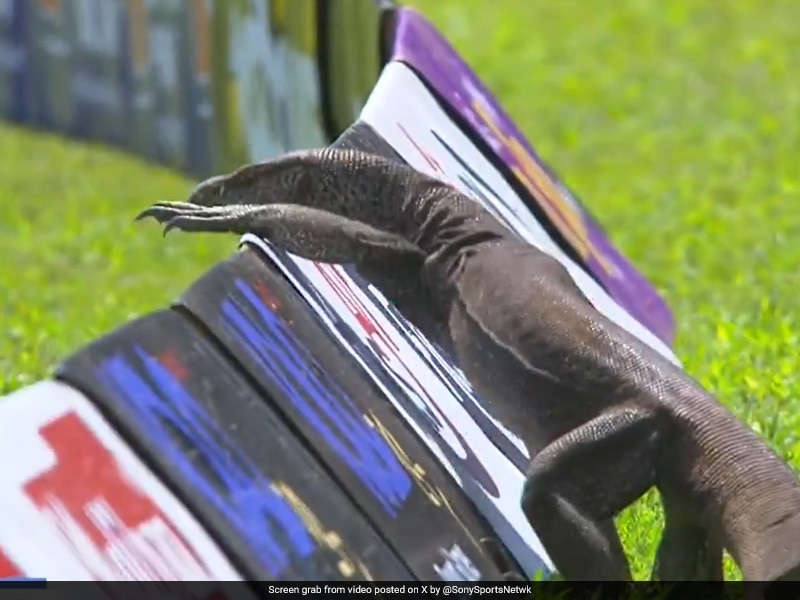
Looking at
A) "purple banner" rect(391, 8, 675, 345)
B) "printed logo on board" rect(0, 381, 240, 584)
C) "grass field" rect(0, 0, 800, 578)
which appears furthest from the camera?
"grass field" rect(0, 0, 800, 578)

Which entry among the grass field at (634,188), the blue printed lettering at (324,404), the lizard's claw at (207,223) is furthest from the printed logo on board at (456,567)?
the lizard's claw at (207,223)

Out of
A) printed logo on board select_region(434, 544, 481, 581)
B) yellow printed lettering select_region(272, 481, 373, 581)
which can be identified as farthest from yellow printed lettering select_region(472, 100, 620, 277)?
yellow printed lettering select_region(272, 481, 373, 581)

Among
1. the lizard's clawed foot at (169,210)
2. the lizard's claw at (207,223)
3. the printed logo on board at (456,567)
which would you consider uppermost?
the lizard's clawed foot at (169,210)

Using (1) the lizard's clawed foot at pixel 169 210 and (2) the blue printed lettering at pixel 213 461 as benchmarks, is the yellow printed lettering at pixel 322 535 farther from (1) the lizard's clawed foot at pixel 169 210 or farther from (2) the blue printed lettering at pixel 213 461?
(1) the lizard's clawed foot at pixel 169 210

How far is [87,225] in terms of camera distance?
381 inches

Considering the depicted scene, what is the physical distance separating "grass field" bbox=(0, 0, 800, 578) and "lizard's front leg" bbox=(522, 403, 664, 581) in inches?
20.0

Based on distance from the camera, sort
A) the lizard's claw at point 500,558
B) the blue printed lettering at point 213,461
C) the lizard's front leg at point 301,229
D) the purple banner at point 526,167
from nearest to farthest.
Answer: the blue printed lettering at point 213,461, the lizard's claw at point 500,558, the lizard's front leg at point 301,229, the purple banner at point 526,167

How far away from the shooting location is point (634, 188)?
10.3 m

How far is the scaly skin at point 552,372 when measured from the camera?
4.22 metres

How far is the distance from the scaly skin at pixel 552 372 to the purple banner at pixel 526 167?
1.77 meters

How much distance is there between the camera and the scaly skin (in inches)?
166

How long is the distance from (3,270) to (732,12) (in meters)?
7.50

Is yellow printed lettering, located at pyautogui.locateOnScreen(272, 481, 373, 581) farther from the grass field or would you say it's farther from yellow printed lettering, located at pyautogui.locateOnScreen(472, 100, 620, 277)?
yellow printed lettering, located at pyautogui.locateOnScreen(472, 100, 620, 277)

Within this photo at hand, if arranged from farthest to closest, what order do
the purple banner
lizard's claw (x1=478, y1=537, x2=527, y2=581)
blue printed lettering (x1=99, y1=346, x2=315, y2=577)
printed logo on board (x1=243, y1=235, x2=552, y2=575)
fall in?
the purple banner → printed logo on board (x1=243, y1=235, x2=552, y2=575) → lizard's claw (x1=478, y1=537, x2=527, y2=581) → blue printed lettering (x1=99, y1=346, x2=315, y2=577)
